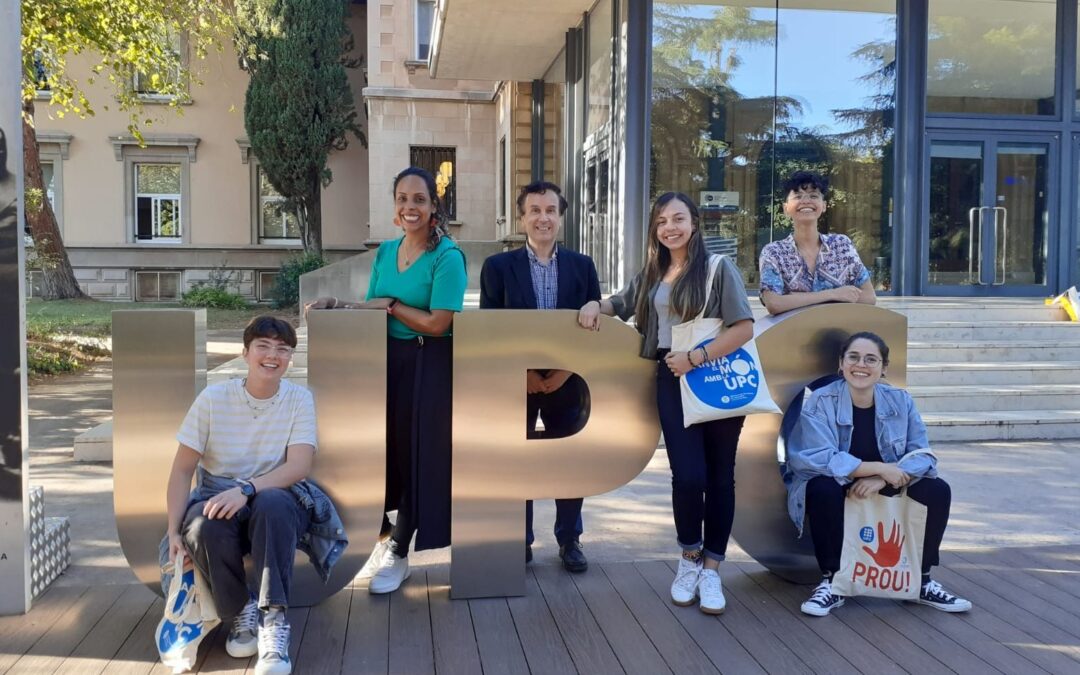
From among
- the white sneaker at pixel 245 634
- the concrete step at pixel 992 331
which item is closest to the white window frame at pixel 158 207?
the concrete step at pixel 992 331

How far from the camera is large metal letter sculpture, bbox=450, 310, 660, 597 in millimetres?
3678

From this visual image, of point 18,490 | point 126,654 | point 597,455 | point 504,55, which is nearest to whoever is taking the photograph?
point 126,654

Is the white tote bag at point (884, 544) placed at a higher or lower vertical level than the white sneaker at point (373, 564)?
higher

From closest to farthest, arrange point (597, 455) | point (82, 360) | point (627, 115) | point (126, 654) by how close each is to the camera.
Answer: point (126, 654), point (597, 455), point (627, 115), point (82, 360)

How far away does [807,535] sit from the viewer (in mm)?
3904

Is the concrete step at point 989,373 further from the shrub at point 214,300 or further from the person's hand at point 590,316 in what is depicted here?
the shrub at point 214,300

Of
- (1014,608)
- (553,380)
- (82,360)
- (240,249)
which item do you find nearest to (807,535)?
(1014,608)

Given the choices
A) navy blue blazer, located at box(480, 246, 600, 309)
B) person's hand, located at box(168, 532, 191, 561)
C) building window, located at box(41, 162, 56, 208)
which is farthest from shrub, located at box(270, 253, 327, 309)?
person's hand, located at box(168, 532, 191, 561)

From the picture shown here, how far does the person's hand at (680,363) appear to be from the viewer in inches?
139

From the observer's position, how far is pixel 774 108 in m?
10.9

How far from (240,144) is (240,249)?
2830 mm

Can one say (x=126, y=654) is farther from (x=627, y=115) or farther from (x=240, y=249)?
(x=240, y=249)

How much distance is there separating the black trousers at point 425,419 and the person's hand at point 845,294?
175 centimetres

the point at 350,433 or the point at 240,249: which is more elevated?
the point at 240,249
